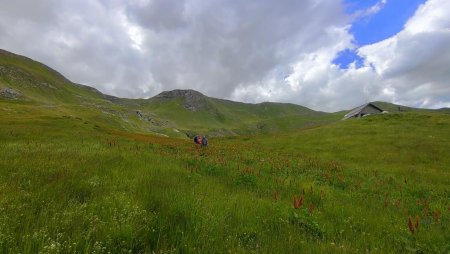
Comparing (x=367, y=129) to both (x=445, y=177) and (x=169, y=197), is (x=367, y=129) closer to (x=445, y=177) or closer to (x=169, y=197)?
(x=445, y=177)

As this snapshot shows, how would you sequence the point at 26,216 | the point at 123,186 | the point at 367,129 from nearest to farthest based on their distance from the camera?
the point at 26,216, the point at 123,186, the point at 367,129

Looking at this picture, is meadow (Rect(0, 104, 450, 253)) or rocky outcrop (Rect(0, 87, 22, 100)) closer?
meadow (Rect(0, 104, 450, 253))

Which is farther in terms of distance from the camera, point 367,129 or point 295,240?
point 367,129

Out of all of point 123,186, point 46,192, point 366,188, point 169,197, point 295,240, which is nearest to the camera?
point 295,240

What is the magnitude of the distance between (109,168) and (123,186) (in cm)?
214

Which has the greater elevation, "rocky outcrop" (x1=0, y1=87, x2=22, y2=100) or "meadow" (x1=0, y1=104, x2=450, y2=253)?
"rocky outcrop" (x1=0, y1=87, x2=22, y2=100)

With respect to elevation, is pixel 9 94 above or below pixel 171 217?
above

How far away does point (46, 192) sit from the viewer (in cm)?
532

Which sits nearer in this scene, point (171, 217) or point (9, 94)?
point (171, 217)

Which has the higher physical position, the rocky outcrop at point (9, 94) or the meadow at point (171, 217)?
the rocky outcrop at point (9, 94)

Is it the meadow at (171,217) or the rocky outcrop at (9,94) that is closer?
the meadow at (171,217)

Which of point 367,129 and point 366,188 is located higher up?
point 367,129

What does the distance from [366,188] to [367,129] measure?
4471 centimetres

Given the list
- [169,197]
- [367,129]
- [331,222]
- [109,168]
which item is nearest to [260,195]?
[331,222]
